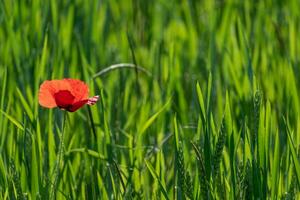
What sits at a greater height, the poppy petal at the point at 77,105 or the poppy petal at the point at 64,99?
the poppy petal at the point at 64,99

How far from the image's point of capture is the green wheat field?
6.23ft

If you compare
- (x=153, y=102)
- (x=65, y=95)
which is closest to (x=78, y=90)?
(x=65, y=95)

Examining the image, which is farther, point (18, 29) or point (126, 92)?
point (18, 29)

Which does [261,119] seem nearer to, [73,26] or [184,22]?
[73,26]

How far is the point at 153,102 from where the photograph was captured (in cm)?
267

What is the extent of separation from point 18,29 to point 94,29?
12.0 inches

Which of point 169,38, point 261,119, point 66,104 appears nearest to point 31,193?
point 66,104

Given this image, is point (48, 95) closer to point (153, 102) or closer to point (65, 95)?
point (65, 95)

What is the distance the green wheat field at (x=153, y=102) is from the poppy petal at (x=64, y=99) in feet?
0.09

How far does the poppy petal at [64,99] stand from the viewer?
177cm

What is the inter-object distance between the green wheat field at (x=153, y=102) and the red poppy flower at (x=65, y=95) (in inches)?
1.2

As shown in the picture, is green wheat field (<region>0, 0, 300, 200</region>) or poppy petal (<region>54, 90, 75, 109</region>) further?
green wheat field (<region>0, 0, 300, 200</region>)

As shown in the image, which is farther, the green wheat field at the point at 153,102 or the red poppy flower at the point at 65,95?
the green wheat field at the point at 153,102

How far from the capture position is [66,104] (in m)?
1.77
